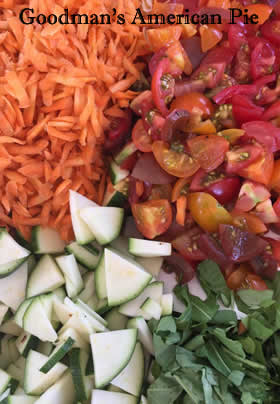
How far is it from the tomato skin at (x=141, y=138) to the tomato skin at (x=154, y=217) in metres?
0.25

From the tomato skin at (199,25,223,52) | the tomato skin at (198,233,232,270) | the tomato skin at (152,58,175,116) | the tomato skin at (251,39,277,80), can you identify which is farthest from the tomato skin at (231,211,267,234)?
the tomato skin at (199,25,223,52)

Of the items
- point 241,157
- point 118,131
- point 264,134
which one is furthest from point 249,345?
point 118,131

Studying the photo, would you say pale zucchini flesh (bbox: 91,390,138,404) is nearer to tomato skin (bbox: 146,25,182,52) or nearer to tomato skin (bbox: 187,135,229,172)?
tomato skin (bbox: 187,135,229,172)

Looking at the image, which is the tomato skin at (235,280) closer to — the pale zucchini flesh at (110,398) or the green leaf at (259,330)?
the green leaf at (259,330)

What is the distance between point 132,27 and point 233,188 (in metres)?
0.88

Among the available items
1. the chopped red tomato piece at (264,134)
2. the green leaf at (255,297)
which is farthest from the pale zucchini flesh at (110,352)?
the chopped red tomato piece at (264,134)

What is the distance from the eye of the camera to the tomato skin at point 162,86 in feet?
6.98

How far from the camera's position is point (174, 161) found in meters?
2.10

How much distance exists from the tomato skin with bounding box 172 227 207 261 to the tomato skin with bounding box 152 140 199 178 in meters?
0.27

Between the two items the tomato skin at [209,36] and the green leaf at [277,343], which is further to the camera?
the tomato skin at [209,36]

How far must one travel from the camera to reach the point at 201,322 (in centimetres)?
192

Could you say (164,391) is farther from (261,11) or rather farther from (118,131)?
(261,11)

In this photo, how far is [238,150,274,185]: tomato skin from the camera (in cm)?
202

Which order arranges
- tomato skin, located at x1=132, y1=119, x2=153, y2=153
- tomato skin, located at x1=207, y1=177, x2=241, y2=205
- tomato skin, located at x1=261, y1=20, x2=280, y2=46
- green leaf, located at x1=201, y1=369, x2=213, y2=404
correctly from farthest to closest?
1. tomato skin, located at x1=261, y1=20, x2=280, y2=46
2. tomato skin, located at x1=132, y1=119, x2=153, y2=153
3. tomato skin, located at x1=207, y1=177, x2=241, y2=205
4. green leaf, located at x1=201, y1=369, x2=213, y2=404
